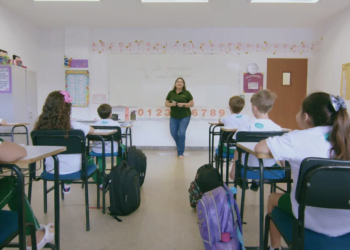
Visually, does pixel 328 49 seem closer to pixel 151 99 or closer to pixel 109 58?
pixel 151 99

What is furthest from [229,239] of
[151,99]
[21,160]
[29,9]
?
[29,9]

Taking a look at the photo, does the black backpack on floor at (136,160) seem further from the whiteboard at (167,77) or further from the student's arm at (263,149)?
the whiteboard at (167,77)

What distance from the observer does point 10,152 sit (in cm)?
102

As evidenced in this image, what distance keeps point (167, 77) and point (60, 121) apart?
3456 millimetres

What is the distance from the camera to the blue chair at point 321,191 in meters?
0.82

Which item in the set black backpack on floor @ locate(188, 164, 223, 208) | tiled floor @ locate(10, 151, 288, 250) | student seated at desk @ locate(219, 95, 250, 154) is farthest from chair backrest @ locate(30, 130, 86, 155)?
student seated at desk @ locate(219, 95, 250, 154)

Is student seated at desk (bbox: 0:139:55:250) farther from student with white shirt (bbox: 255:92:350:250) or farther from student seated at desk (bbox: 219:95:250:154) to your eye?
student seated at desk (bbox: 219:95:250:154)

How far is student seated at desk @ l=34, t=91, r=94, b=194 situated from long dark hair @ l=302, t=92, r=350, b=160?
60.8 inches

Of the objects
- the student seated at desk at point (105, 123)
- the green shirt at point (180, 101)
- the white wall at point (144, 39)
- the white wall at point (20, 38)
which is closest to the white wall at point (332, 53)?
the white wall at point (144, 39)

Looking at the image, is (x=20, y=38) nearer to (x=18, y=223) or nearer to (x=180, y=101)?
(x=180, y=101)

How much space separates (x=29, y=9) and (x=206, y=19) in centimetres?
302

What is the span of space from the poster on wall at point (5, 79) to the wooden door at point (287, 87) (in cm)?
457

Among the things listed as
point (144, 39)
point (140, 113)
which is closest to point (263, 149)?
point (140, 113)

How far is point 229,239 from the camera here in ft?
4.50
